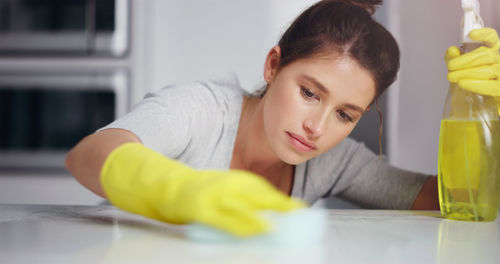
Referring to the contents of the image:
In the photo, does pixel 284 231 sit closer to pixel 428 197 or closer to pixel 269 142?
pixel 269 142

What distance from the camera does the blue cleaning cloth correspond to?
0.44m

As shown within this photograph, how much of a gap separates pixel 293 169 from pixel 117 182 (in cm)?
68

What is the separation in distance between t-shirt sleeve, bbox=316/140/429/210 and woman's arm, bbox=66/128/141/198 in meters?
0.61

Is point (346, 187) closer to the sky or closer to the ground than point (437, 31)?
closer to the ground

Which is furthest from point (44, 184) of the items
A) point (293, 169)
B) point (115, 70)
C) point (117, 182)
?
point (117, 182)

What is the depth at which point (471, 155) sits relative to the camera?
2.44 ft

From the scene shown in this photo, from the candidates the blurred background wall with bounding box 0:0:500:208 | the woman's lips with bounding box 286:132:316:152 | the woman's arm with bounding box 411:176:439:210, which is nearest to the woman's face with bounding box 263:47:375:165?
the woman's lips with bounding box 286:132:316:152

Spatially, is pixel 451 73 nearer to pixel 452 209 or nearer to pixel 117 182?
pixel 452 209

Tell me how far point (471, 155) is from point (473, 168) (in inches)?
0.8

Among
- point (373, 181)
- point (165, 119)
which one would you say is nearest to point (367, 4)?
point (373, 181)

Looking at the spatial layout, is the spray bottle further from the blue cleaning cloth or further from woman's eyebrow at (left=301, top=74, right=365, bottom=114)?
the blue cleaning cloth

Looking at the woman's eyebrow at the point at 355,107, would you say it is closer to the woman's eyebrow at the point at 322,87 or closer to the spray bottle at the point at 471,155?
the woman's eyebrow at the point at 322,87

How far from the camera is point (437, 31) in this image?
1.42m

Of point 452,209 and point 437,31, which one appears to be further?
point 437,31
